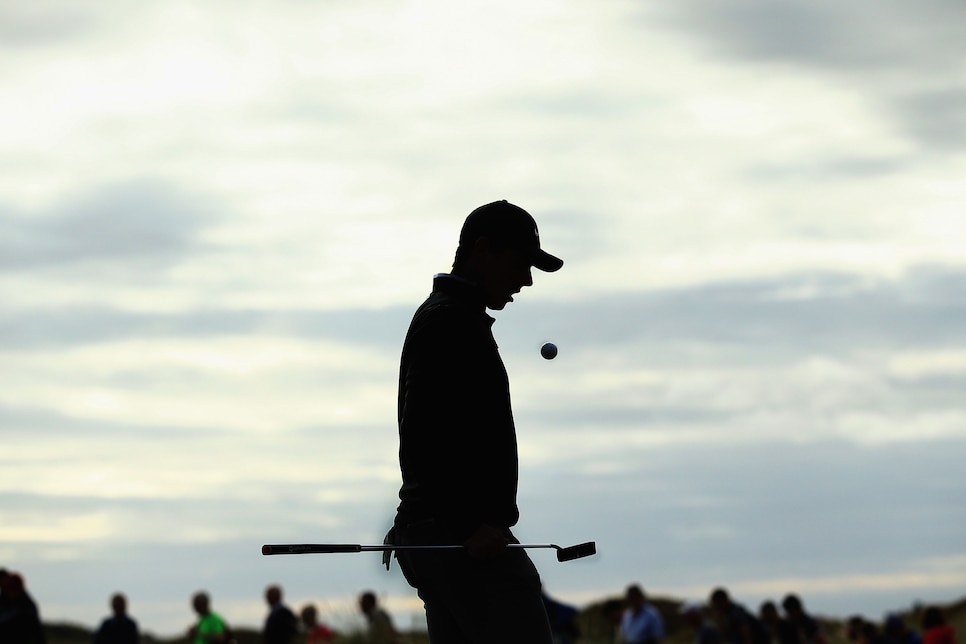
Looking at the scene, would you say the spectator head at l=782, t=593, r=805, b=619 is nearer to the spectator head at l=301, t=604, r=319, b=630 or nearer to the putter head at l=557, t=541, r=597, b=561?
the spectator head at l=301, t=604, r=319, b=630

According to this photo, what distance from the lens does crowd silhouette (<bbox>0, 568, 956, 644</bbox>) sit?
1472cm

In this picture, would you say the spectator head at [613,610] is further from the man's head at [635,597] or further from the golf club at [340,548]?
the golf club at [340,548]

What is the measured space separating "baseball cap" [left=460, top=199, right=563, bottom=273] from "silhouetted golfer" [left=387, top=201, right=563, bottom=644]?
0.26 metres

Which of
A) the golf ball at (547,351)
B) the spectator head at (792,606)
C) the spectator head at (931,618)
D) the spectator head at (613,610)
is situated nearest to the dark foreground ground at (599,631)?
the spectator head at (613,610)

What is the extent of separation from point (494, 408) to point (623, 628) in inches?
463

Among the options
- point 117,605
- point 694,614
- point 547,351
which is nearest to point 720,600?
point 694,614

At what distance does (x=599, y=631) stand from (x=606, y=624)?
633 mm

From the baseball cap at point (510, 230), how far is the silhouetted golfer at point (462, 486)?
26cm

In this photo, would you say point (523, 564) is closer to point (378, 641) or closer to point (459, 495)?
point (459, 495)

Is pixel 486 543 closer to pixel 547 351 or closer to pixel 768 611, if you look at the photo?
pixel 547 351

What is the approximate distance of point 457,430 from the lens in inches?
191

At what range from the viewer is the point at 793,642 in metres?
15.7

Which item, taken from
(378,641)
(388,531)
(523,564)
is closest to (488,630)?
(523,564)

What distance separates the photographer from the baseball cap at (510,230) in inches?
205
